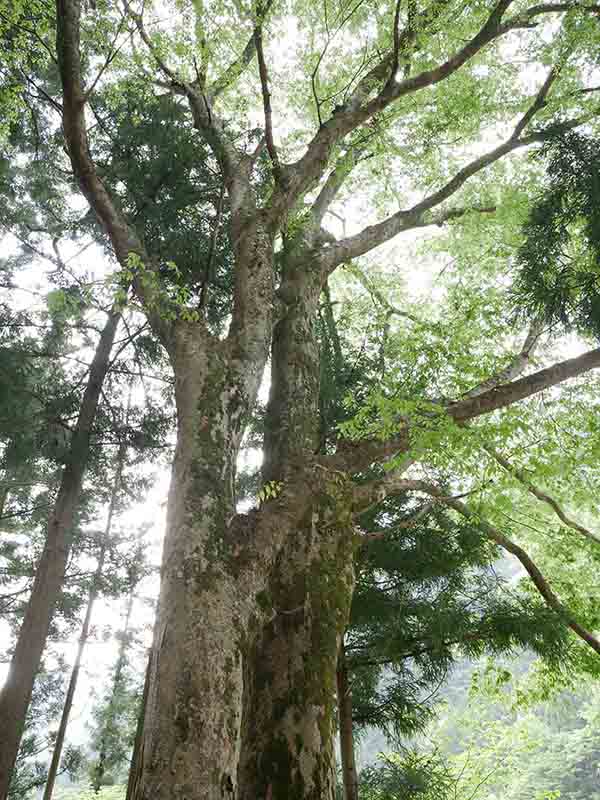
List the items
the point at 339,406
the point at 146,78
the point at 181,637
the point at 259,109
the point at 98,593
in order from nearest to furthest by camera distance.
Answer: the point at 181,637 → the point at 339,406 → the point at 146,78 → the point at 259,109 → the point at 98,593

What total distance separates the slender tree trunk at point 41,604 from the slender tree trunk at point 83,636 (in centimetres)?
129

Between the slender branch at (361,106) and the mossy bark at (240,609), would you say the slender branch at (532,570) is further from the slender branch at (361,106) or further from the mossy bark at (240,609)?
the slender branch at (361,106)

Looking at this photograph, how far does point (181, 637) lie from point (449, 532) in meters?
3.18

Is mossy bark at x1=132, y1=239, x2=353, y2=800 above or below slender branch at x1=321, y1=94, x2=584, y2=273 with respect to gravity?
below

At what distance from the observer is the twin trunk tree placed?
2.22m

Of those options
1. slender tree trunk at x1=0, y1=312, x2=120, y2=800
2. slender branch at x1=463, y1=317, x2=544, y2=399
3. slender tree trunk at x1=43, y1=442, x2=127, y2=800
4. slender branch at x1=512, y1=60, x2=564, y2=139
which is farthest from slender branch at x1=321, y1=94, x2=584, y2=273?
slender tree trunk at x1=43, y1=442, x2=127, y2=800

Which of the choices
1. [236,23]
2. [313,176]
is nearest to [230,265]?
[313,176]

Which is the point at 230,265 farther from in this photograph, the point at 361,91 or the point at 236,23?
the point at 236,23

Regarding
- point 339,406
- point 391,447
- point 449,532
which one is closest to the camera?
point 391,447

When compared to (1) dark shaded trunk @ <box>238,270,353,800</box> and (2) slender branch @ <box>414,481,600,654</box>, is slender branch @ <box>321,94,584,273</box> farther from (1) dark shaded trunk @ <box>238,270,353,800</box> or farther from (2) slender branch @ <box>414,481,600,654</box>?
(2) slender branch @ <box>414,481,600,654</box>

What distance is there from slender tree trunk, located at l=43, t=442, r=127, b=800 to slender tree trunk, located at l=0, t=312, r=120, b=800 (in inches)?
50.9

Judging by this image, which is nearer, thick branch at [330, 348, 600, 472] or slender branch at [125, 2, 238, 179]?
thick branch at [330, 348, 600, 472]

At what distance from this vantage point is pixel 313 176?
16.8 ft

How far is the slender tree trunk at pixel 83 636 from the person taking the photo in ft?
27.3
